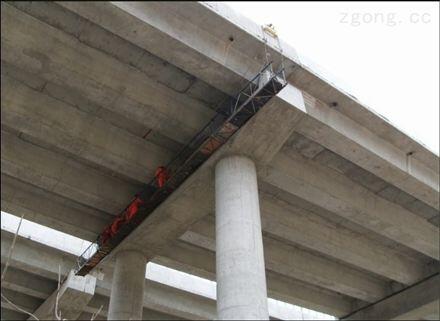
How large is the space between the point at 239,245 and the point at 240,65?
4.38 metres

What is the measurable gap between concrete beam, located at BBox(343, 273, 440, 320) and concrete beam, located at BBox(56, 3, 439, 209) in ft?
21.8

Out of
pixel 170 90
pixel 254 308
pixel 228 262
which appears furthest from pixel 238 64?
pixel 254 308

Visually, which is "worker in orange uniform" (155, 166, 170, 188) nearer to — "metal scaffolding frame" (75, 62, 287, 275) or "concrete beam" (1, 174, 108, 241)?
"metal scaffolding frame" (75, 62, 287, 275)

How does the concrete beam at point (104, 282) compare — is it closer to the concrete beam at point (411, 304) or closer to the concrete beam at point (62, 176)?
the concrete beam at point (62, 176)

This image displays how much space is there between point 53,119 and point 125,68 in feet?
8.48

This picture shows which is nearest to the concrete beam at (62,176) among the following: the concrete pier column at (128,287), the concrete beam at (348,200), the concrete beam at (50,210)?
the concrete beam at (50,210)

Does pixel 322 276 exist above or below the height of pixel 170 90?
below

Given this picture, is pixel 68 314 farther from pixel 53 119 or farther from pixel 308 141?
pixel 308 141

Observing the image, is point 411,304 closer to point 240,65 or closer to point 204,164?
point 204,164

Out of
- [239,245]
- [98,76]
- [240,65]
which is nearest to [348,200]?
[239,245]

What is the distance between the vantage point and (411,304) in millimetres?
21344

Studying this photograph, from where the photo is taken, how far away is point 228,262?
11680 millimetres

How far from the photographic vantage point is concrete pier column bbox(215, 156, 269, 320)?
11070mm

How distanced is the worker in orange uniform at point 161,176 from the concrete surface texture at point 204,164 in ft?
1.61
